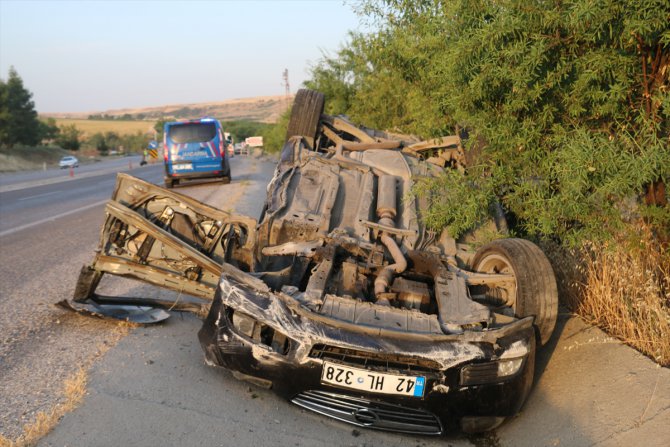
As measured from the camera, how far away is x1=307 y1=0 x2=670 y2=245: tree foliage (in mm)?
4301

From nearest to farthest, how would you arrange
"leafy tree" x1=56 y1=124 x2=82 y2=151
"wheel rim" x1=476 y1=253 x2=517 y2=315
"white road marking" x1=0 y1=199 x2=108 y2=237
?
"wheel rim" x1=476 y1=253 x2=517 y2=315 < "white road marking" x1=0 y1=199 x2=108 y2=237 < "leafy tree" x1=56 y1=124 x2=82 y2=151

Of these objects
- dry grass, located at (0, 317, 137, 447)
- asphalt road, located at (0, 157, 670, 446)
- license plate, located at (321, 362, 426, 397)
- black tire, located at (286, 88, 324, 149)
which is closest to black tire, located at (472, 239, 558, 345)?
asphalt road, located at (0, 157, 670, 446)

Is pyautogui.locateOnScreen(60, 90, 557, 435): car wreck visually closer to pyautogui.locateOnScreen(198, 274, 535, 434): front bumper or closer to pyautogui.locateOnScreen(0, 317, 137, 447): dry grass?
pyautogui.locateOnScreen(198, 274, 535, 434): front bumper

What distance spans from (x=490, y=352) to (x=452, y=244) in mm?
1887

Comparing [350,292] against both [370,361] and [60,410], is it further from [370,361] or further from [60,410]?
[60,410]

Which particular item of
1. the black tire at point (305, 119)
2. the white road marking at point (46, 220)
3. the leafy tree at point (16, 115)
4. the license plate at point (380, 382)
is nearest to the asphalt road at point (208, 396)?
the license plate at point (380, 382)

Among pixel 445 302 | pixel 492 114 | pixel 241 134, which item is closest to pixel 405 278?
pixel 445 302

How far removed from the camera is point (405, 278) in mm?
4867

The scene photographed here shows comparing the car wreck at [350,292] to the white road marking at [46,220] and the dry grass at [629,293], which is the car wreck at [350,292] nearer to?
the dry grass at [629,293]

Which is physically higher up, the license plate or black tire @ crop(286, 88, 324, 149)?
black tire @ crop(286, 88, 324, 149)

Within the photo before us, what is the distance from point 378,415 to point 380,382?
0.28 meters

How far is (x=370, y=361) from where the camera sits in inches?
144

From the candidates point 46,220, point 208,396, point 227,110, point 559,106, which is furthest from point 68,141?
point 227,110

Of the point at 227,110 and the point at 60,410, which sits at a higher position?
the point at 60,410
